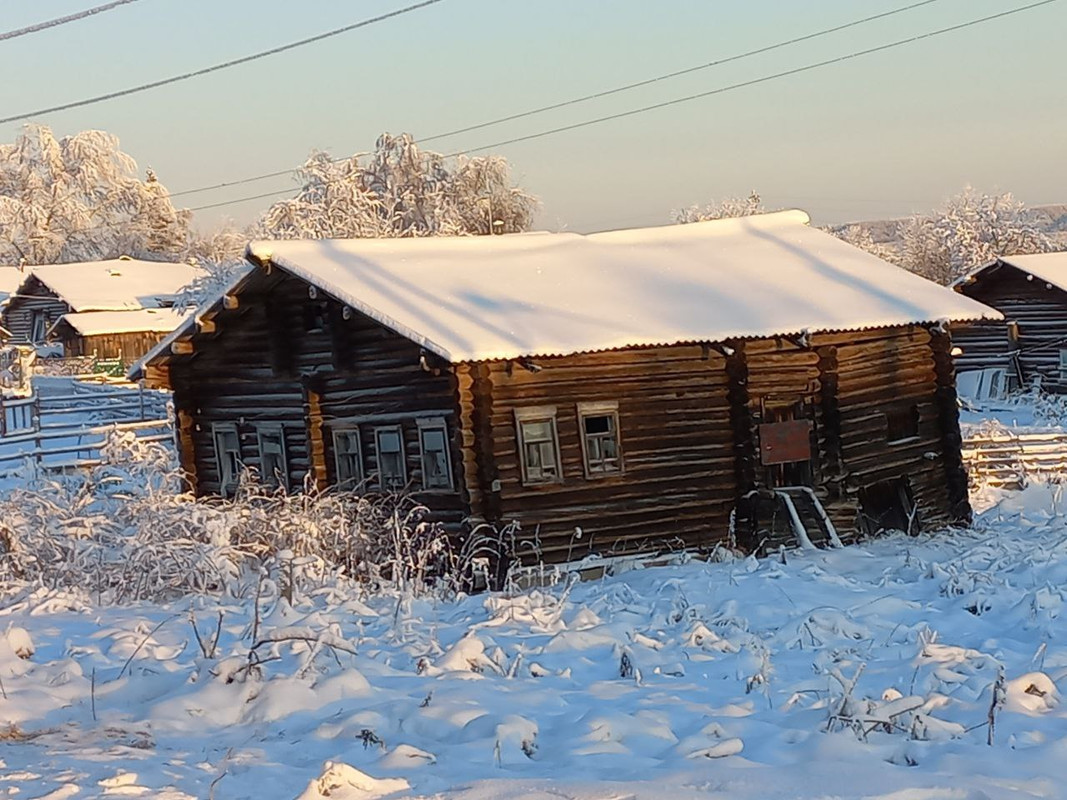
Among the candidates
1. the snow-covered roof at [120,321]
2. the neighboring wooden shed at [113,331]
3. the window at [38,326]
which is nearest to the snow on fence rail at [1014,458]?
the snow-covered roof at [120,321]

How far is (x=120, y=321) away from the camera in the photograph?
56.0m

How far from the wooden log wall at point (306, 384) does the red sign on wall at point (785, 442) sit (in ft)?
15.2

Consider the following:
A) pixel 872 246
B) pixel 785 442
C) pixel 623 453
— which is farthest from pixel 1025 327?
pixel 872 246

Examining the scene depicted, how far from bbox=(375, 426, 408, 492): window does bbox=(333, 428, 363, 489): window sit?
454 mm

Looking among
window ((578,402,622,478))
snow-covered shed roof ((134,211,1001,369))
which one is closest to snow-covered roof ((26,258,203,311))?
snow-covered shed roof ((134,211,1001,369))

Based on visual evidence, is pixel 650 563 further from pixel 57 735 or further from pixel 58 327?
pixel 58 327

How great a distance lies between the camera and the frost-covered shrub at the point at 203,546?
1217cm

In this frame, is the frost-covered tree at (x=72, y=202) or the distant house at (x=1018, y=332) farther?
the frost-covered tree at (x=72, y=202)

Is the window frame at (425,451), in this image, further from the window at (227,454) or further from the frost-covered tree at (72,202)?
the frost-covered tree at (72,202)

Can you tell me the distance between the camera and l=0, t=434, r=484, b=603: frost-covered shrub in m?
12.2

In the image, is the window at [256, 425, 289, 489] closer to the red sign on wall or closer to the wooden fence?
the red sign on wall

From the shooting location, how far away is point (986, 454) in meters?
25.3

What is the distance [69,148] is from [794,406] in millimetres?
74146

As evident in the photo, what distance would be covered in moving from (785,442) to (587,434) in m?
3.21
